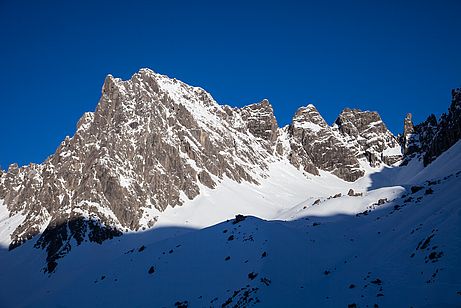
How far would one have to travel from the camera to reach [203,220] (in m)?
116

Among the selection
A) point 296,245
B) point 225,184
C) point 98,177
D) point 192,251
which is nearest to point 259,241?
point 296,245

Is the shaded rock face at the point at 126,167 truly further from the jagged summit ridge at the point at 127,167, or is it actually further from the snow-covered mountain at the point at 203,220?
the snow-covered mountain at the point at 203,220

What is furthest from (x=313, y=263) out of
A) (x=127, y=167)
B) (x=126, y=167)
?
(x=127, y=167)

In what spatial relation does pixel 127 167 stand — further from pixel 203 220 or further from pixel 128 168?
pixel 203 220

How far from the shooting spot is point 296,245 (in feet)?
157

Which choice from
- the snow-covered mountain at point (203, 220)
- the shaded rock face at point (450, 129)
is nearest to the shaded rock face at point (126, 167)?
the snow-covered mountain at point (203, 220)

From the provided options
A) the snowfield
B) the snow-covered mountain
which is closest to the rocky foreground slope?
the snow-covered mountain

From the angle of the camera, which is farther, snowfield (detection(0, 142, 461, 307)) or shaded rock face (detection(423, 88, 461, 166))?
shaded rock face (detection(423, 88, 461, 166))

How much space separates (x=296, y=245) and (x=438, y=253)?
18.0 metres

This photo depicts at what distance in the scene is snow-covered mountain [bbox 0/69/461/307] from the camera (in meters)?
36.8

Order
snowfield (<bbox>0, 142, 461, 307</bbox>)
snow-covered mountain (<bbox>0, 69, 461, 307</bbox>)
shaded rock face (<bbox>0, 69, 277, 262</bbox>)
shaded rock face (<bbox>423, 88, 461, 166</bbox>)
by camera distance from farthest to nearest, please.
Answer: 1. shaded rock face (<bbox>0, 69, 277, 262</bbox>)
2. shaded rock face (<bbox>423, 88, 461, 166</bbox>)
3. snow-covered mountain (<bbox>0, 69, 461, 307</bbox>)
4. snowfield (<bbox>0, 142, 461, 307</bbox>)

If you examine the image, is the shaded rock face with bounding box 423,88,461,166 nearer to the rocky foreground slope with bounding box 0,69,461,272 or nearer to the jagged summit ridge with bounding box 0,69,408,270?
the rocky foreground slope with bounding box 0,69,461,272

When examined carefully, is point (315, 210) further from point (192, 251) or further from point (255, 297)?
point (255, 297)

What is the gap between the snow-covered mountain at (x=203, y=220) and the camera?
36750mm
